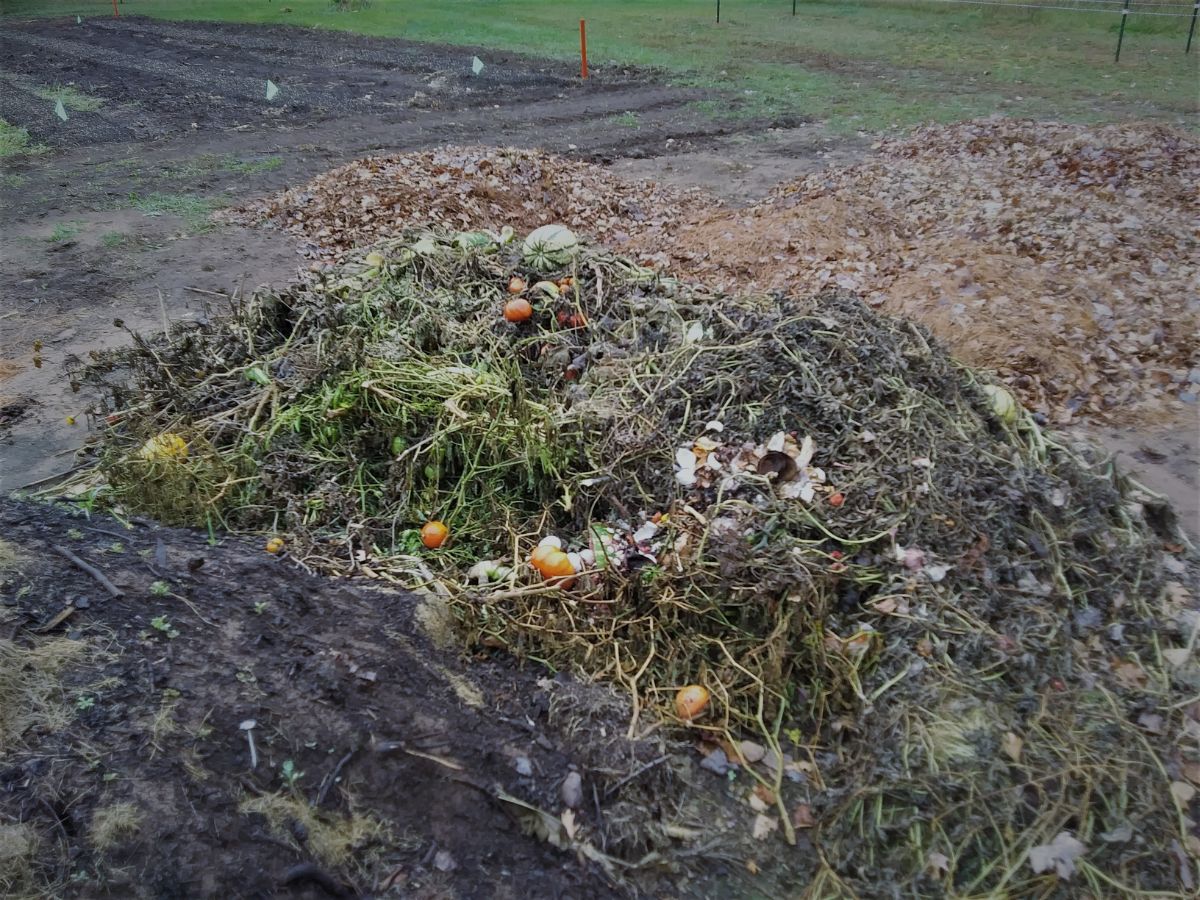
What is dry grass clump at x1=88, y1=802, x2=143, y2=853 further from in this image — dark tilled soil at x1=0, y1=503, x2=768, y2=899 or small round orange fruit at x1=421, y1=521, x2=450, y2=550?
small round orange fruit at x1=421, y1=521, x2=450, y2=550

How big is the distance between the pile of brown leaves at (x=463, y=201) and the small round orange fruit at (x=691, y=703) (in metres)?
5.97

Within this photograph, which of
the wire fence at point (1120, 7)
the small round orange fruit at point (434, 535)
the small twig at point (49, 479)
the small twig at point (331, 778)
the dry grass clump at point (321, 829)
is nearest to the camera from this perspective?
the dry grass clump at point (321, 829)

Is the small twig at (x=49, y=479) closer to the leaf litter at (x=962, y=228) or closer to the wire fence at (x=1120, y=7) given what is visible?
the leaf litter at (x=962, y=228)

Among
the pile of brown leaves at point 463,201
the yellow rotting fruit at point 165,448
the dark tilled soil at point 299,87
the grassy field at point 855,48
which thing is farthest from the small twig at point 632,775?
the grassy field at point 855,48

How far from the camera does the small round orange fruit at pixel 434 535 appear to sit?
3.80 meters

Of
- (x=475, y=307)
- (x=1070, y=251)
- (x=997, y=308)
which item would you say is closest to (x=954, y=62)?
(x=1070, y=251)

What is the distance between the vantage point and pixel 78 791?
232cm

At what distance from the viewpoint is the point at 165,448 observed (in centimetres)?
416

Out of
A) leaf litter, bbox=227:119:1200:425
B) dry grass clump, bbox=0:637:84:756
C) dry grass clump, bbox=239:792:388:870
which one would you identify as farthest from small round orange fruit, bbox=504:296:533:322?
dry grass clump, bbox=239:792:388:870

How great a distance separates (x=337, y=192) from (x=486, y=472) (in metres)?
6.18

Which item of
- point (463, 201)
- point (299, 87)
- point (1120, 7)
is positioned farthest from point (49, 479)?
point (1120, 7)

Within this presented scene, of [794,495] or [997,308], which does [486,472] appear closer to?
[794,495]

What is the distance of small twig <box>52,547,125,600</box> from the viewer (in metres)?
3.00

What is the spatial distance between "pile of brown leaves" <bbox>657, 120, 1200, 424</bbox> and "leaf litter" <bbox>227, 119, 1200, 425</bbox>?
19 mm
